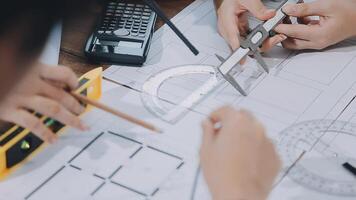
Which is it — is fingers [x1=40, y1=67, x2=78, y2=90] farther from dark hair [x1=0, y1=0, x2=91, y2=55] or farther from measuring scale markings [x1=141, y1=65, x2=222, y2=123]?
dark hair [x1=0, y1=0, x2=91, y2=55]

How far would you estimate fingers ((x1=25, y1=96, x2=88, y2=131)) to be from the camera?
0.70 metres

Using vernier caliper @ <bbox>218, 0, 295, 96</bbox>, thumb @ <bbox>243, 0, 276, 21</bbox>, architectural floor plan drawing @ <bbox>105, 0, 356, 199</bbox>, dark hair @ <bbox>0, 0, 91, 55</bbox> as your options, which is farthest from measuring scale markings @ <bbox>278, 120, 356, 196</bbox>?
dark hair @ <bbox>0, 0, 91, 55</bbox>

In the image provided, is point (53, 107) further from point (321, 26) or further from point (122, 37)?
point (321, 26)

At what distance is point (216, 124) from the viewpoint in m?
0.72

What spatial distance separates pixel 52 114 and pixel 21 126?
0.05 meters

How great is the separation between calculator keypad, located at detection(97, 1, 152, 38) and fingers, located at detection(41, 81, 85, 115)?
259 mm

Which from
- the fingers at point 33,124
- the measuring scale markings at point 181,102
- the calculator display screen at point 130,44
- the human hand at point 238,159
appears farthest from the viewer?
the calculator display screen at point 130,44

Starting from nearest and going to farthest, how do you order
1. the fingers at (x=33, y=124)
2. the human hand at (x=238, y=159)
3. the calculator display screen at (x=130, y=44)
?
the human hand at (x=238, y=159) → the fingers at (x=33, y=124) → the calculator display screen at (x=130, y=44)

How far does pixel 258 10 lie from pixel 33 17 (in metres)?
0.77

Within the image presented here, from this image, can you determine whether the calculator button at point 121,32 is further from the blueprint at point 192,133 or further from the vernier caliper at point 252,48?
the vernier caliper at point 252,48

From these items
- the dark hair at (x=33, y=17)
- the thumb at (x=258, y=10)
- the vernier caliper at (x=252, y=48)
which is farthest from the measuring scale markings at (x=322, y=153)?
the dark hair at (x=33, y=17)

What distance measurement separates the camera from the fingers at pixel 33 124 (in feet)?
2.40

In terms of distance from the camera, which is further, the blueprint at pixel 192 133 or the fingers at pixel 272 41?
the fingers at pixel 272 41

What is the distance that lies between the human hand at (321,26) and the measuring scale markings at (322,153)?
0.21 metres
